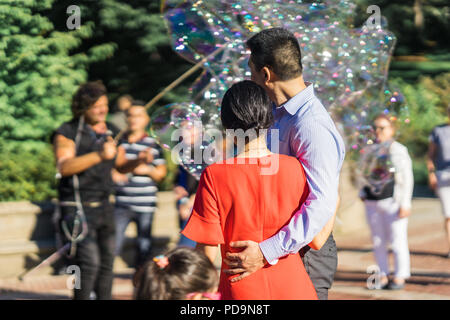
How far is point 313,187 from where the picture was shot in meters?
2.67

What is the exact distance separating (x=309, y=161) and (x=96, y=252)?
8.65 ft

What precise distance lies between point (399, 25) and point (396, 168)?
9.29 meters

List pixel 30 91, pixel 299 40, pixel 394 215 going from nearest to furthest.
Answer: pixel 299 40 < pixel 394 215 < pixel 30 91

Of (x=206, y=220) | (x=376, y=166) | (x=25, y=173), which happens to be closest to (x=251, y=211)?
(x=206, y=220)

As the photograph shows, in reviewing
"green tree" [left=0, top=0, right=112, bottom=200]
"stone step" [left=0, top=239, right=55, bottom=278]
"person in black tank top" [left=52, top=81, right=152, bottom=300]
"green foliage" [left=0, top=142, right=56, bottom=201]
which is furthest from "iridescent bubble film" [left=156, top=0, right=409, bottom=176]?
"green foliage" [left=0, top=142, right=56, bottom=201]

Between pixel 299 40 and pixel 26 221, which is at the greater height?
pixel 299 40

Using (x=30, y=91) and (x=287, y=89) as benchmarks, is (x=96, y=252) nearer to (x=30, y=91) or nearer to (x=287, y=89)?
(x=287, y=89)

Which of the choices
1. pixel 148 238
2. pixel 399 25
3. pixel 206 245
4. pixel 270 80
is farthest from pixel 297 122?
pixel 399 25

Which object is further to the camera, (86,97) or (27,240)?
(27,240)

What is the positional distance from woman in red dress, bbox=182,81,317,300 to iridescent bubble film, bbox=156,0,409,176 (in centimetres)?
152

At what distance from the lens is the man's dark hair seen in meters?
2.93

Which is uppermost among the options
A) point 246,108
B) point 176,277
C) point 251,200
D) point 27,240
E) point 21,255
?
point 246,108

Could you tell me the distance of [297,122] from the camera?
2.86m

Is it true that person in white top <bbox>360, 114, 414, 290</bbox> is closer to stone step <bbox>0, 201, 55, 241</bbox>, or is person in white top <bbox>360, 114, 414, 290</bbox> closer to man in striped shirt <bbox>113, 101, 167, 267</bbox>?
man in striped shirt <bbox>113, 101, 167, 267</bbox>
